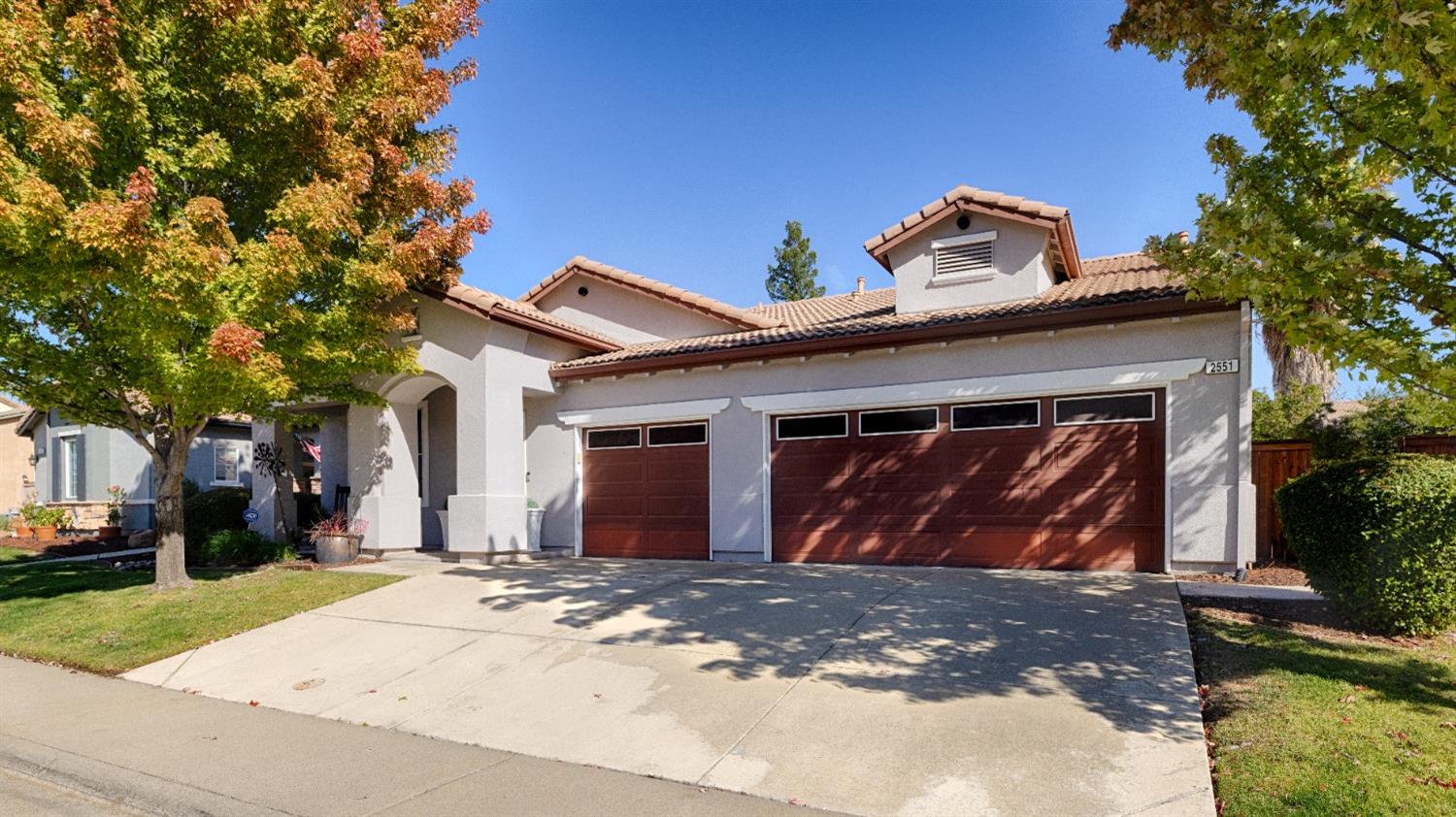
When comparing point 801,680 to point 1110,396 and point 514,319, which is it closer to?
point 1110,396

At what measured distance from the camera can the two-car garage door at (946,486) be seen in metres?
10.3

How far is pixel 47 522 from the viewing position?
20688mm

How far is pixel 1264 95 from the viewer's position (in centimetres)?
588

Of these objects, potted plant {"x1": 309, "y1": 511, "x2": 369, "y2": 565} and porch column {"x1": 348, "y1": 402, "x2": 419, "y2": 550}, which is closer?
potted plant {"x1": 309, "y1": 511, "x2": 369, "y2": 565}

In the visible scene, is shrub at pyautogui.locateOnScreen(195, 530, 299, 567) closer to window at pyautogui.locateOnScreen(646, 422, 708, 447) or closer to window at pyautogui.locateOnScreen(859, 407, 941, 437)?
window at pyautogui.locateOnScreen(646, 422, 708, 447)

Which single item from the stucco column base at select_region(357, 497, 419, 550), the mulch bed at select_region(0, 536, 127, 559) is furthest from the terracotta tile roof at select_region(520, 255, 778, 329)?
the mulch bed at select_region(0, 536, 127, 559)

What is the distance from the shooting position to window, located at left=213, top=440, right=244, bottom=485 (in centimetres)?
2200

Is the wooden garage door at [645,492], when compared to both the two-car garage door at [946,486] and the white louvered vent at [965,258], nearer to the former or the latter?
the two-car garage door at [946,486]

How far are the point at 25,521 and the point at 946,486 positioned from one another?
24660 mm

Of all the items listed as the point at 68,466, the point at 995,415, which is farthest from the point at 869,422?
the point at 68,466

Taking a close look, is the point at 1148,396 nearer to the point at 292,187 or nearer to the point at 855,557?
the point at 855,557

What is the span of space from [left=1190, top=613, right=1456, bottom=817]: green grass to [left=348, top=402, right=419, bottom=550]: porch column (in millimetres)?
12646

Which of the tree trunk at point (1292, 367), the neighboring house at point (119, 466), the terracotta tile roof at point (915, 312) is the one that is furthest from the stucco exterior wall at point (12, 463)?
the tree trunk at point (1292, 367)

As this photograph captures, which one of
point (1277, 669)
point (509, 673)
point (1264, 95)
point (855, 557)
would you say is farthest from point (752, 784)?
point (855, 557)
